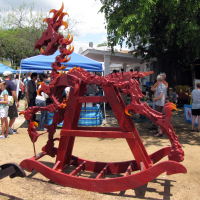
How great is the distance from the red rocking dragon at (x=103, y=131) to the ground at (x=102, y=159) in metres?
0.22

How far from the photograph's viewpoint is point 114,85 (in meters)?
3.27

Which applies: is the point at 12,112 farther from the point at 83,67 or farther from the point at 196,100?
the point at 196,100

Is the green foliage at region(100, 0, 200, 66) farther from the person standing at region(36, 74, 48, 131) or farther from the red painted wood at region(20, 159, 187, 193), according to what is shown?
the red painted wood at region(20, 159, 187, 193)

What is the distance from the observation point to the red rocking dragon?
9.85 ft

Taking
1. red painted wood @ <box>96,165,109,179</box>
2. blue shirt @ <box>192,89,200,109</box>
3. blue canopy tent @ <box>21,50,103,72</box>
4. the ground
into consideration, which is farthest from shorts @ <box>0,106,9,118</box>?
blue shirt @ <box>192,89,200,109</box>

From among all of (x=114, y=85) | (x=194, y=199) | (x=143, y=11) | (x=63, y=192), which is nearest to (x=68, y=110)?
(x=114, y=85)

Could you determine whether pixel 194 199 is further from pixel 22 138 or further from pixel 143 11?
pixel 143 11

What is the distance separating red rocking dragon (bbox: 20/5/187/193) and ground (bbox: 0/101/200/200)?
22 cm

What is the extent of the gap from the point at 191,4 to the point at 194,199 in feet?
21.0

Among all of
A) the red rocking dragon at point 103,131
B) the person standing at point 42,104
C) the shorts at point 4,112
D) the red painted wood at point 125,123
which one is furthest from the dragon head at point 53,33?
the person standing at point 42,104

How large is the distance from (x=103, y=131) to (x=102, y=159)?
66.4 inches

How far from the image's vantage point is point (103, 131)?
130 inches

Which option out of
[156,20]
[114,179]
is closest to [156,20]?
[156,20]

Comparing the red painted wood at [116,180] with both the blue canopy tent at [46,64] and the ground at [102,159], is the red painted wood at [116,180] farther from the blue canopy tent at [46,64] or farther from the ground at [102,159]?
the blue canopy tent at [46,64]
